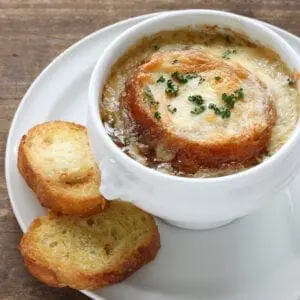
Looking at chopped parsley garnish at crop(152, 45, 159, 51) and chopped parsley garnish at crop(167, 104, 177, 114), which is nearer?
chopped parsley garnish at crop(167, 104, 177, 114)

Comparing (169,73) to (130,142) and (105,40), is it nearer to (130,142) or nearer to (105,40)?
(130,142)

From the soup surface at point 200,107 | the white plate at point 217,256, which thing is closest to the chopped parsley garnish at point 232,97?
the soup surface at point 200,107

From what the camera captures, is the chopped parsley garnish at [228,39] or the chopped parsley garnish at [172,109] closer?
the chopped parsley garnish at [172,109]

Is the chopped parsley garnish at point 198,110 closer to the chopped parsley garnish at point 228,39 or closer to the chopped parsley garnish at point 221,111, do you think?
the chopped parsley garnish at point 221,111

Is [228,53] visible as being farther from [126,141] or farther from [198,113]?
[126,141]

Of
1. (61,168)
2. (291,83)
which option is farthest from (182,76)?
(61,168)

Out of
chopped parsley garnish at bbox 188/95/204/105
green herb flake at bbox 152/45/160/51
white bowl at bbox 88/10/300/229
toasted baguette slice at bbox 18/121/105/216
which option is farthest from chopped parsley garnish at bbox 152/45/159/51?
toasted baguette slice at bbox 18/121/105/216

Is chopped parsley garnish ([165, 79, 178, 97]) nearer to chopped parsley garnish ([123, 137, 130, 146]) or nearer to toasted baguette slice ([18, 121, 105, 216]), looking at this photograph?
chopped parsley garnish ([123, 137, 130, 146])
